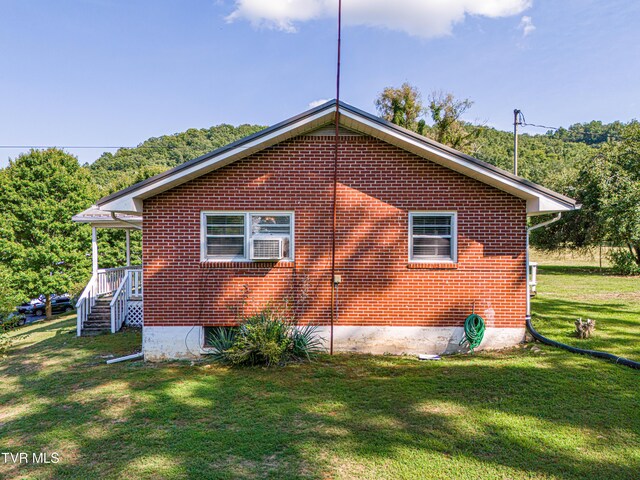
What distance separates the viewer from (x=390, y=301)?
7973mm

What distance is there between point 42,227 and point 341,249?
20.5m

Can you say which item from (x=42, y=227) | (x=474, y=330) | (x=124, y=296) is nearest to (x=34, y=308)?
(x=42, y=227)

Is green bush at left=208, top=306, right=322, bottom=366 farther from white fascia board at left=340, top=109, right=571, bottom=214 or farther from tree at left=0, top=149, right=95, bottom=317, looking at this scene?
tree at left=0, top=149, right=95, bottom=317

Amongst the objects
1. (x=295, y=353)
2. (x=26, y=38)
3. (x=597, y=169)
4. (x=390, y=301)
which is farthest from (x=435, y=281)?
(x=597, y=169)

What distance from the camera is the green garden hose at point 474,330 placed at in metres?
7.76

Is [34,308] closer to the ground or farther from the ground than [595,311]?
closer to the ground

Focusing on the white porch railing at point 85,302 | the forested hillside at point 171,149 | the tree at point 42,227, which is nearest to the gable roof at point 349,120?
the white porch railing at point 85,302

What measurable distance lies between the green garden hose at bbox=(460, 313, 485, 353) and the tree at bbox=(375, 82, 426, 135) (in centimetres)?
2431

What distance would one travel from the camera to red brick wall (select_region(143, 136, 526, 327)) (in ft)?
26.0

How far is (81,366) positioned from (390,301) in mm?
6431

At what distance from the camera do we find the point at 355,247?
8023mm

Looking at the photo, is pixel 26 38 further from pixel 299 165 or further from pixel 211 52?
pixel 299 165

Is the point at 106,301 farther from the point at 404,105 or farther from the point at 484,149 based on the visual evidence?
the point at 484,149
